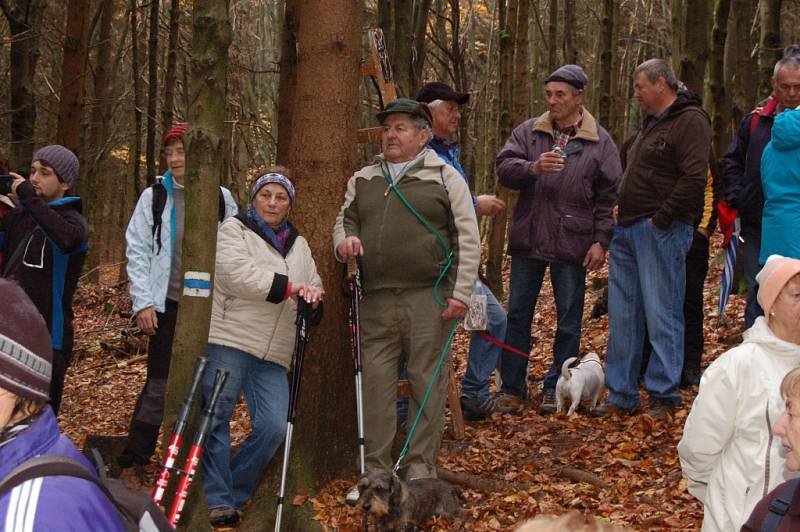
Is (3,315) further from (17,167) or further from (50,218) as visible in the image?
(17,167)

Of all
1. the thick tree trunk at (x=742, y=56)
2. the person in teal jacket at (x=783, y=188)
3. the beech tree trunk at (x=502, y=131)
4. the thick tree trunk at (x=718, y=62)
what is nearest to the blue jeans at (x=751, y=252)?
the person in teal jacket at (x=783, y=188)

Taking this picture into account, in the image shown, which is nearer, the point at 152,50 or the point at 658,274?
the point at 658,274

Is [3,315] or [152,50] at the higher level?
[152,50]

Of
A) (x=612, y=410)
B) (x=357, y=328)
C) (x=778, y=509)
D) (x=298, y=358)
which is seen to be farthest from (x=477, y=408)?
(x=778, y=509)

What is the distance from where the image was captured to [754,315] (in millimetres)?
6730

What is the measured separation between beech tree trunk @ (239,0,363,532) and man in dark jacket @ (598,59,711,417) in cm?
249

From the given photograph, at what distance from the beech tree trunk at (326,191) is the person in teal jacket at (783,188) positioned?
3.01 meters

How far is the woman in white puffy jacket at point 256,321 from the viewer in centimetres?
562

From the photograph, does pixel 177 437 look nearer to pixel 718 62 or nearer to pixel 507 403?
pixel 507 403

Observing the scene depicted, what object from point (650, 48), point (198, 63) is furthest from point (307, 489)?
point (650, 48)

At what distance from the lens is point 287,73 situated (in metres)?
8.03

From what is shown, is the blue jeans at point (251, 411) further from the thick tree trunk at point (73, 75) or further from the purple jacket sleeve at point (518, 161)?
the thick tree trunk at point (73, 75)

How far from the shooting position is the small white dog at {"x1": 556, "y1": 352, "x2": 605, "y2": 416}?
732 cm

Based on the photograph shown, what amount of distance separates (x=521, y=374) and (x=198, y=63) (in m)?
4.30
